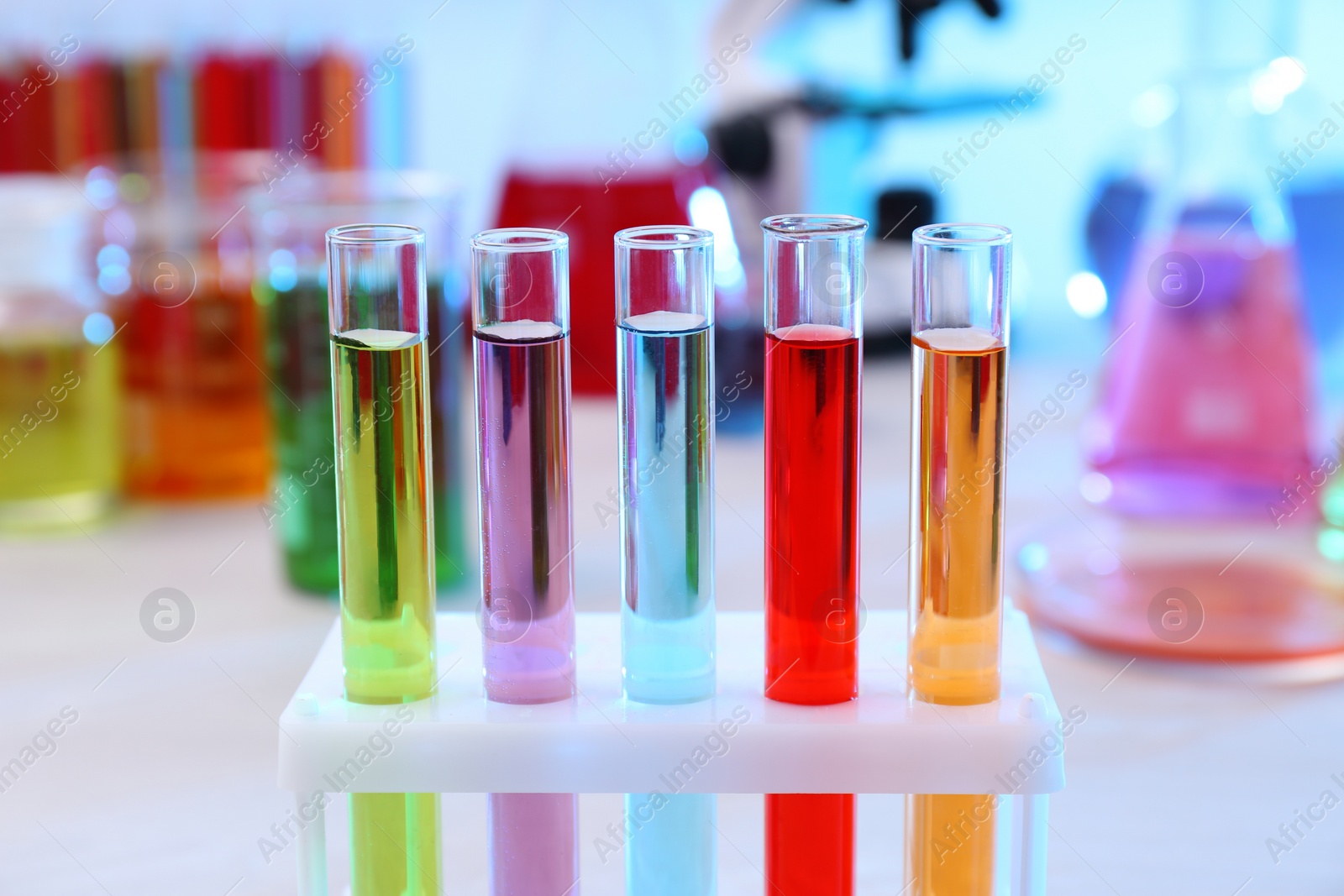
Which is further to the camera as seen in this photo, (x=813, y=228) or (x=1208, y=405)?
(x=1208, y=405)

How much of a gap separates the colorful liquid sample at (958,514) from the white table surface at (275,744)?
115 millimetres

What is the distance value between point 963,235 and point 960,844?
18cm

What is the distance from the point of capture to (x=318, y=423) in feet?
2.44

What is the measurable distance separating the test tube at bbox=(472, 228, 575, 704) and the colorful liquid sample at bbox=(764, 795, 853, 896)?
0.08 meters

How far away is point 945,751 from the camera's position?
1.43 feet

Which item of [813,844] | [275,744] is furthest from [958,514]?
[275,744]

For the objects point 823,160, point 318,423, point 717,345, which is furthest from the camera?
point 823,160

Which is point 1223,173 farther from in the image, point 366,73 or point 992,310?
point 366,73

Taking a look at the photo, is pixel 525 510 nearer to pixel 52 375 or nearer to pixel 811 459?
pixel 811 459

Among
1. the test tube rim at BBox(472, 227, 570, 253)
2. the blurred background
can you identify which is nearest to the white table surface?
the blurred background

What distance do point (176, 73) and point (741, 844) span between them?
2.80ft

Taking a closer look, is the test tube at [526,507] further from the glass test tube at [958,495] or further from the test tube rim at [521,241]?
the glass test tube at [958,495]

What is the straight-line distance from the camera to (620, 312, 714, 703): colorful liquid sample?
1.44 feet

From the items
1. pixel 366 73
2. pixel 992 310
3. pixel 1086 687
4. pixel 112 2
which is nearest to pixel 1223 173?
pixel 1086 687
